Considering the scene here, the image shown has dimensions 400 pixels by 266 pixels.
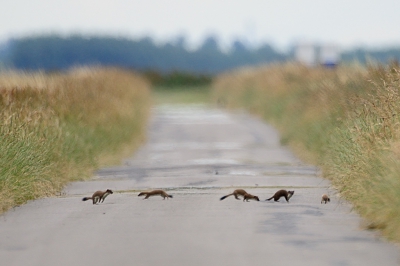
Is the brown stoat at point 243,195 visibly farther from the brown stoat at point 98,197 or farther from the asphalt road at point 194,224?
the brown stoat at point 98,197

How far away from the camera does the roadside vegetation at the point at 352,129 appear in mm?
10516

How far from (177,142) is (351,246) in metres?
15.3

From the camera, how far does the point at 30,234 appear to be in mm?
10070

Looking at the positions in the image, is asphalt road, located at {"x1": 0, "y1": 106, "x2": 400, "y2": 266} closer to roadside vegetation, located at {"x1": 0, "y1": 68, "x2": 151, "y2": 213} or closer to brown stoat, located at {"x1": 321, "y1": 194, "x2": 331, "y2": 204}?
brown stoat, located at {"x1": 321, "y1": 194, "x2": 331, "y2": 204}

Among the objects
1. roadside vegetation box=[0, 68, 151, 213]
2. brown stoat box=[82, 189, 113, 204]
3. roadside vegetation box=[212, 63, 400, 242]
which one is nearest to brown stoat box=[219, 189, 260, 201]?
roadside vegetation box=[212, 63, 400, 242]

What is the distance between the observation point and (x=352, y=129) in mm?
13430

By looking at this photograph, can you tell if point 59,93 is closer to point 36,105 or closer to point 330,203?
point 36,105

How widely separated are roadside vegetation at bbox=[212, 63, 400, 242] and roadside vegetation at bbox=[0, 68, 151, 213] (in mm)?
3722

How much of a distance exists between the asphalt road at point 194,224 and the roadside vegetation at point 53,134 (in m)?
0.35

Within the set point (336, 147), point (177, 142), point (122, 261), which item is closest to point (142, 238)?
point (122, 261)

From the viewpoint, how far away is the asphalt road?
8750 mm

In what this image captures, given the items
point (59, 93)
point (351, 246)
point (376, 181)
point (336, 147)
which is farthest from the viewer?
point (59, 93)

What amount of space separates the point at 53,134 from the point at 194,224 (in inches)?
237

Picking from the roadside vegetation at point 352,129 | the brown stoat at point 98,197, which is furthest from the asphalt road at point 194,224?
the roadside vegetation at point 352,129
